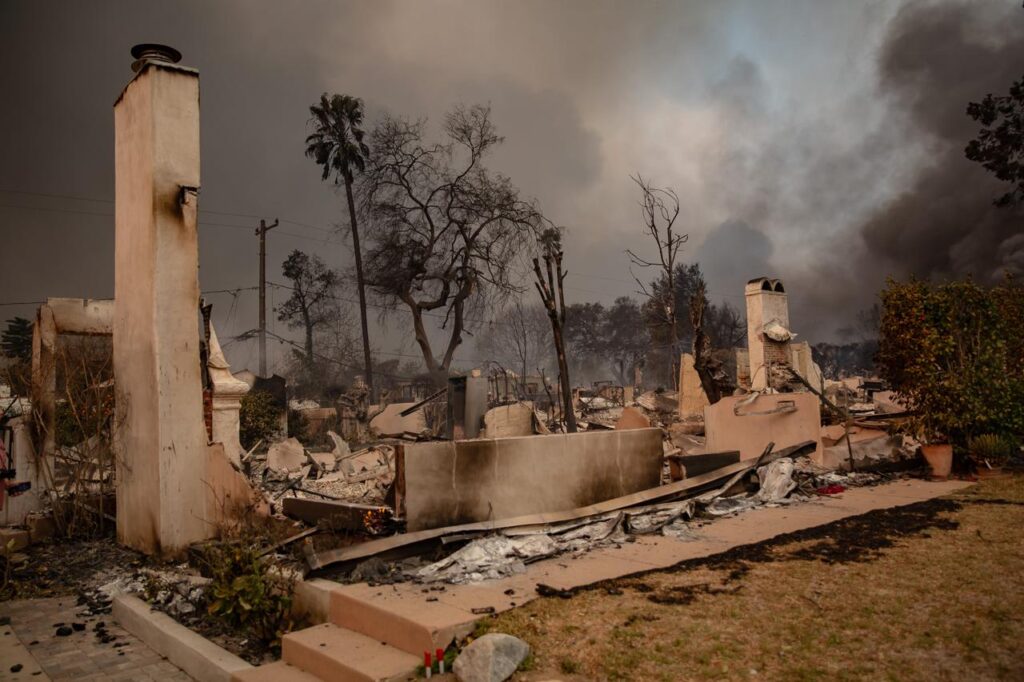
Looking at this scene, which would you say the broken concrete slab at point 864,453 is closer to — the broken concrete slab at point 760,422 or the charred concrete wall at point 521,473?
the broken concrete slab at point 760,422

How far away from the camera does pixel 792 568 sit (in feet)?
18.1

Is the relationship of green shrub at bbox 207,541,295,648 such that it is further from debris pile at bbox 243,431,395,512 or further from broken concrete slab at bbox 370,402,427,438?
broken concrete slab at bbox 370,402,427,438

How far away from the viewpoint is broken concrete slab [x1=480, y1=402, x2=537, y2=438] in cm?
1514

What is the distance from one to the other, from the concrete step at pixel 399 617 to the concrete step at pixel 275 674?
0.47 meters

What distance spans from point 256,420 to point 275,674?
13848mm

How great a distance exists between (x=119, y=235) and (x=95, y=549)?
4.07 meters

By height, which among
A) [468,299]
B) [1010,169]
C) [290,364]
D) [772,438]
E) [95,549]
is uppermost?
[1010,169]

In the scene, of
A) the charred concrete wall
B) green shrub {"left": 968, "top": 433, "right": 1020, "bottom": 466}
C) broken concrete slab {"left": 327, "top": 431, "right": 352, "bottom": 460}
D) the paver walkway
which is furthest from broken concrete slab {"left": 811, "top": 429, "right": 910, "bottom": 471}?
broken concrete slab {"left": 327, "top": 431, "right": 352, "bottom": 460}

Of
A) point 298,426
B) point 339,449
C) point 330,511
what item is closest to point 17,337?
point 298,426

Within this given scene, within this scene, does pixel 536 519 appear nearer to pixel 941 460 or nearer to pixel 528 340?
pixel 941 460

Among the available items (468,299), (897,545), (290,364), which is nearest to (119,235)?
(897,545)

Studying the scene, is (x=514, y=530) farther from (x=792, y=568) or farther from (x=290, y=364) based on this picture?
(x=290, y=364)

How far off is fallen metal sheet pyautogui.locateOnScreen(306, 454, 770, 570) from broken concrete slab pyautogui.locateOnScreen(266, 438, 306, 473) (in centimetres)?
837

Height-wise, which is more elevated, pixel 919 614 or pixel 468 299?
pixel 468 299
